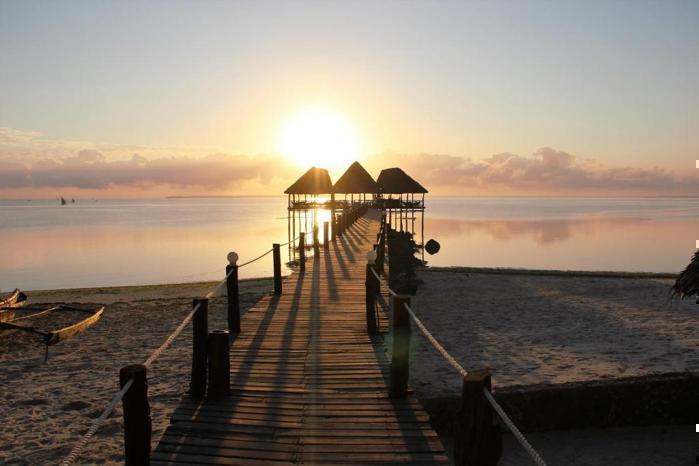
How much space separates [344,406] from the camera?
5.23 meters

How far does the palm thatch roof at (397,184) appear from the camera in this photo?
44.6 metres

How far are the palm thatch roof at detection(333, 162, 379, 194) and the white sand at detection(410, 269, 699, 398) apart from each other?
64.9 ft

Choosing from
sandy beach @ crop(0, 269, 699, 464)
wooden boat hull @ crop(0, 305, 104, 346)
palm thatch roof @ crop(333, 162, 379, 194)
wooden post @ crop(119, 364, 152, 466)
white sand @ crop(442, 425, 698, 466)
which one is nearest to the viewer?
wooden post @ crop(119, 364, 152, 466)

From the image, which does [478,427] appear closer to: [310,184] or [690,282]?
[690,282]

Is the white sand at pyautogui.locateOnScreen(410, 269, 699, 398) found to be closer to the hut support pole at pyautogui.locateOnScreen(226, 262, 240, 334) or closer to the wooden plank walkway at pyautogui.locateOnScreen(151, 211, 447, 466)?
the wooden plank walkway at pyautogui.locateOnScreen(151, 211, 447, 466)

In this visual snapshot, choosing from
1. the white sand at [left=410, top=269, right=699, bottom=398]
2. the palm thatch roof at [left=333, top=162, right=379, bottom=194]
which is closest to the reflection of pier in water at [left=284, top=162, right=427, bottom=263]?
the palm thatch roof at [left=333, top=162, right=379, bottom=194]

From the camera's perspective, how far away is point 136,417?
12.3 feet

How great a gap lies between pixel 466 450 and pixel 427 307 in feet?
45.9

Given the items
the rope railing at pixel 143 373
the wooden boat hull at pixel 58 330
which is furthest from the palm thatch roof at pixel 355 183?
the rope railing at pixel 143 373

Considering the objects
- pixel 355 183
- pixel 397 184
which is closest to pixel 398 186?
pixel 397 184

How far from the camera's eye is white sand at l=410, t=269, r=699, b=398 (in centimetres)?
939

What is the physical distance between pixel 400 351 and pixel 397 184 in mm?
40343

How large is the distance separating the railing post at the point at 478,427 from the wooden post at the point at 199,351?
120 inches

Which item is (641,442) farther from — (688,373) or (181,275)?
(181,275)
